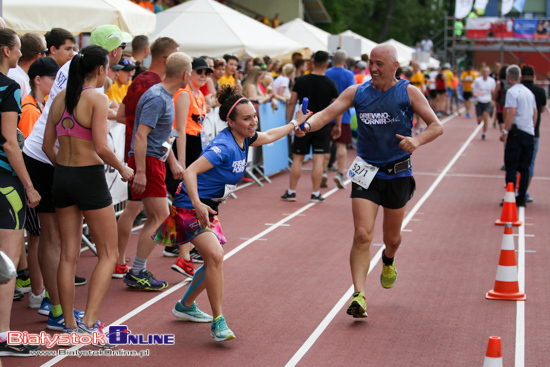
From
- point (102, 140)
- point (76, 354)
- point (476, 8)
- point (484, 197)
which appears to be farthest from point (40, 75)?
point (476, 8)

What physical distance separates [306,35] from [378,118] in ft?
60.3

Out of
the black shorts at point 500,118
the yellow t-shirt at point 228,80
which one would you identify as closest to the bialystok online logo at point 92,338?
the yellow t-shirt at point 228,80

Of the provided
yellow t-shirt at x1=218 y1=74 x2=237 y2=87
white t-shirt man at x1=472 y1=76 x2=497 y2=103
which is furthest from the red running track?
white t-shirt man at x1=472 y1=76 x2=497 y2=103

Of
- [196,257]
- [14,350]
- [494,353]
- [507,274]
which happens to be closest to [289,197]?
[196,257]

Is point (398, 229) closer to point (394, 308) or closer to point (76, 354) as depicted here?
point (394, 308)

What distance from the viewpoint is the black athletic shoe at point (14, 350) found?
5.01 metres

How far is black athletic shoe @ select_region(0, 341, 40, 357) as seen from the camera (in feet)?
16.4

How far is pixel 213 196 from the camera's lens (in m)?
5.42

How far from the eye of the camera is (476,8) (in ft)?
177

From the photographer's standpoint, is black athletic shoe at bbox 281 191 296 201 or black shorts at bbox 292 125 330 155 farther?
black athletic shoe at bbox 281 191 296 201

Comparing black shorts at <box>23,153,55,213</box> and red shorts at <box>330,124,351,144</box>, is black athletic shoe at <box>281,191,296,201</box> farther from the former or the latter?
black shorts at <box>23,153,55,213</box>

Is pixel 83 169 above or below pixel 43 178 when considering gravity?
above

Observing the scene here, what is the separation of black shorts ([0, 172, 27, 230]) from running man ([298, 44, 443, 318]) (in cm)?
237

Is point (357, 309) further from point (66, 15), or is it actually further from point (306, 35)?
point (306, 35)
